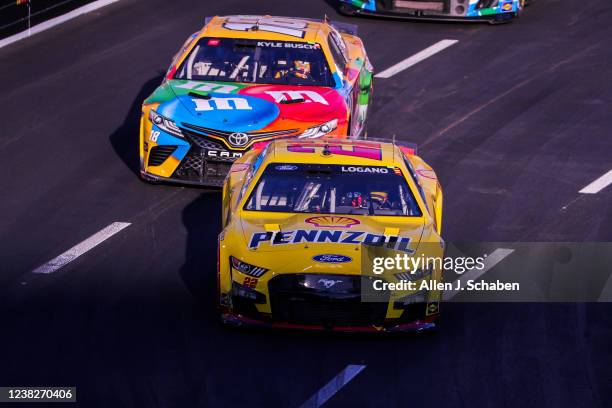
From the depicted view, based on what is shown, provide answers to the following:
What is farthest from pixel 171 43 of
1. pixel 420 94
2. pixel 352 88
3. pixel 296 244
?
pixel 296 244

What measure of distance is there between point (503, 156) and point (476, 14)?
21.6 ft

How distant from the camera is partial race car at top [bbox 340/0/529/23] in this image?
2316 centimetres

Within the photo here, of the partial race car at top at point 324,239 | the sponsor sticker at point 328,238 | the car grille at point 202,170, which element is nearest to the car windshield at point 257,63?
the car grille at point 202,170

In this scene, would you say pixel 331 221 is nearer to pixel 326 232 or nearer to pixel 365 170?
pixel 326 232

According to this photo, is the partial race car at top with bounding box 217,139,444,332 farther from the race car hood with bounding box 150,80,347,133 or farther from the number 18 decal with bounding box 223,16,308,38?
the number 18 decal with bounding box 223,16,308,38

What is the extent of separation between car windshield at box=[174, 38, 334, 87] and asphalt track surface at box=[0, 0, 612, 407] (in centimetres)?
143

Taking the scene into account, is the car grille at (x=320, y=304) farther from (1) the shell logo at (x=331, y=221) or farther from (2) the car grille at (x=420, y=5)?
(2) the car grille at (x=420, y=5)

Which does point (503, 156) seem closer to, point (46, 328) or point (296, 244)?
point (296, 244)

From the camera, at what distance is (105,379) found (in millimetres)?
10664

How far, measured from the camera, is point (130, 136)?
17844 mm

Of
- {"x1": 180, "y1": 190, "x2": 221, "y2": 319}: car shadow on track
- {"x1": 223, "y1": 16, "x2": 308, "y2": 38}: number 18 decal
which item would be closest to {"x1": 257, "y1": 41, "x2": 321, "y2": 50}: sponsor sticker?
{"x1": 223, "y1": 16, "x2": 308, "y2": 38}: number 18 decal

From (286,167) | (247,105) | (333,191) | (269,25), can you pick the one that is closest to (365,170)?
(333,191)

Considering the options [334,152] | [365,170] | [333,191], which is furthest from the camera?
[334,152]

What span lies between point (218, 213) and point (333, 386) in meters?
4.66
